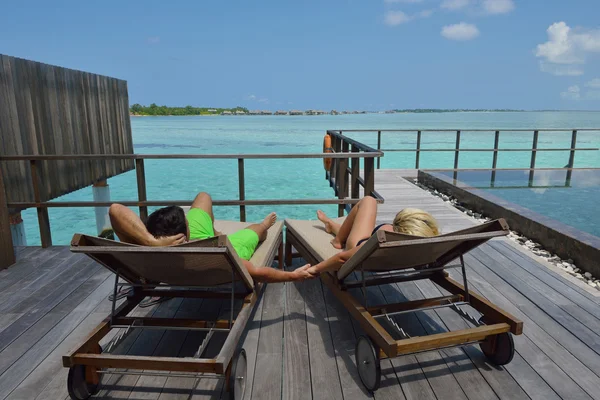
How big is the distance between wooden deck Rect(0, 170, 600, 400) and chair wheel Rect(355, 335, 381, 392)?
0.14 feet

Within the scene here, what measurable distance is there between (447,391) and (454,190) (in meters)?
5.61

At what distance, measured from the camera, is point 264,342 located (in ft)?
7.29

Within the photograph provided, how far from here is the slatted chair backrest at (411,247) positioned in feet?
5.98

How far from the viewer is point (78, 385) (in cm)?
174

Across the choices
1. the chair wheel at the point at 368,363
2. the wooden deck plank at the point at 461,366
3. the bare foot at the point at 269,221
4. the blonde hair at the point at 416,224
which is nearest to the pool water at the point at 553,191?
the wooden deck plank at the point at 461,366

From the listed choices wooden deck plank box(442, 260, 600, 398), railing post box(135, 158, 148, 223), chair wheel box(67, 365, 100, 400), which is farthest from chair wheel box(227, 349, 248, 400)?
railing post box(135, 158, 148, 223)

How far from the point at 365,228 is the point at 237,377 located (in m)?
1.13

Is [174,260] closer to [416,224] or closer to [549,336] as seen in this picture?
[416,224]

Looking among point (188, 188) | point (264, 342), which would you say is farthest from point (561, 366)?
point (188, 188)

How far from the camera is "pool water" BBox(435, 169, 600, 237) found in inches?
260

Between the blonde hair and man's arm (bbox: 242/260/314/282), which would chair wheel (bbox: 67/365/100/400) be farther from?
the blonde hair

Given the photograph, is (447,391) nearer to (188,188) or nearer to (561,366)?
(561,366)

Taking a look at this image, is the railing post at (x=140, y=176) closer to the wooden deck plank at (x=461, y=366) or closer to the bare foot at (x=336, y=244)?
the bare foot at (x=336, y=244)

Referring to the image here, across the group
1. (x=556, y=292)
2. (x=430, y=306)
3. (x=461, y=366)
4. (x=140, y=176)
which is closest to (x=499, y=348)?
(x=461, y=366)
